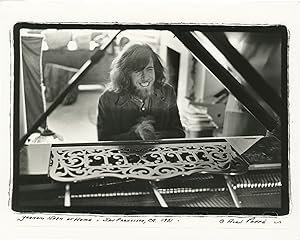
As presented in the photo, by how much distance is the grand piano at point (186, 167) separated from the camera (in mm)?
714

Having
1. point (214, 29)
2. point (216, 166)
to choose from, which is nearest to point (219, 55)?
point (214, 29)

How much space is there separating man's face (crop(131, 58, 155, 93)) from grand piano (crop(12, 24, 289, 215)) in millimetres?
54

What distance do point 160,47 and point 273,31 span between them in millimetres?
138

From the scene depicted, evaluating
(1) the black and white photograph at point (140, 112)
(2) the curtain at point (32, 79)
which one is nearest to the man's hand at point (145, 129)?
(1) the black and white photograph at point (140, 112)

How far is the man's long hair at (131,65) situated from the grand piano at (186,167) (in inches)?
1.3

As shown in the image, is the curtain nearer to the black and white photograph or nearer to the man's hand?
the black and white photograph

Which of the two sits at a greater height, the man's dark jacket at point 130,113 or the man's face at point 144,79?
the man's face at point 144,79

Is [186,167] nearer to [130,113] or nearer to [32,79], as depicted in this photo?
[130,113]

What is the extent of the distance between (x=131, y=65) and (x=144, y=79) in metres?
0.02

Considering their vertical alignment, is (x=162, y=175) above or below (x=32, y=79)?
below

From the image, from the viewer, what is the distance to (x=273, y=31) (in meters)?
0.72

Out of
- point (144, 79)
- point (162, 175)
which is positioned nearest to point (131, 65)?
point (144, 79)

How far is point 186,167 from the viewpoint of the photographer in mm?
718

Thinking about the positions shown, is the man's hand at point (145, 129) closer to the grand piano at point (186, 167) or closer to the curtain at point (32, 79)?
the grand piano at point (186, 167)
